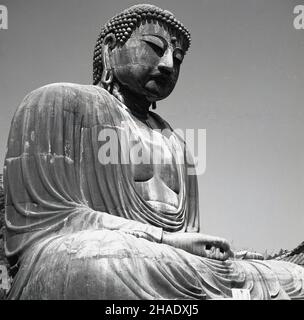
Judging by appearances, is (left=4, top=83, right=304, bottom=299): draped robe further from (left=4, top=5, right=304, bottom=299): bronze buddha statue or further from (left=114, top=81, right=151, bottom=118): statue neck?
(left=114, top=81, right=151, bottom=118): statue neck

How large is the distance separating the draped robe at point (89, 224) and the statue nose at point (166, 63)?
61 centimetres

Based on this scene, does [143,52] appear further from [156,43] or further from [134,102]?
[134,102]

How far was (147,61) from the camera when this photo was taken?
371 inches

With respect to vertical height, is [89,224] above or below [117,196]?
below

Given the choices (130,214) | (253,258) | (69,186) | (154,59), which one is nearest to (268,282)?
(253,258)

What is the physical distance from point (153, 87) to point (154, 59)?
313 mm

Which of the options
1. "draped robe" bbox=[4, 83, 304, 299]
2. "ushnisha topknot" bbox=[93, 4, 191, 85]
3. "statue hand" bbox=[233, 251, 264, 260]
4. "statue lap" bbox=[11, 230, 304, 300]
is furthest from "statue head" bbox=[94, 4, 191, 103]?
"statue lap" bbox=[11, 230, 304, 300]

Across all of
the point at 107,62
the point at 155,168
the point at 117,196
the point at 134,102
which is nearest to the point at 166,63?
the point at 134,102

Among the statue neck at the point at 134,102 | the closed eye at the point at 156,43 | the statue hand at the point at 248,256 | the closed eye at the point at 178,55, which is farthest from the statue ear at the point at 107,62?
the statue hand at the point at 248,256

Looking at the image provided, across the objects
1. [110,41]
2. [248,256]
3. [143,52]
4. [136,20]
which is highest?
[136,20]

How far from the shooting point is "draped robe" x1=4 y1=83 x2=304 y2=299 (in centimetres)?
716

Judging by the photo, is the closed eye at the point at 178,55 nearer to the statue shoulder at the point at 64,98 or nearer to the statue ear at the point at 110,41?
the statue ear at the point at 110,41

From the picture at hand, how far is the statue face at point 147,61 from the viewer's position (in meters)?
9.42

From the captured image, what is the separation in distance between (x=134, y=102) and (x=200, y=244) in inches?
87.7
